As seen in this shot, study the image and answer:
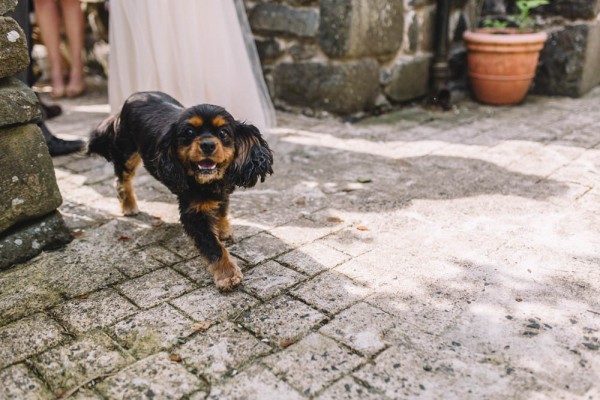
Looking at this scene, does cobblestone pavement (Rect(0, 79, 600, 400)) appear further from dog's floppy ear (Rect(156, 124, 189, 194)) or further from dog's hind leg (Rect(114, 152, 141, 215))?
dog's floppy ear (Rect(156, 124, 189, 194))

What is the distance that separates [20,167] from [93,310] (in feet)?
2.73

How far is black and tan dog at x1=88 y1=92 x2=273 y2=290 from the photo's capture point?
242 cm

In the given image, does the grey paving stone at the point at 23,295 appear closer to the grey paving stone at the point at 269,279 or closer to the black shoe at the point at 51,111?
the grey paving stone at the point at 269,279

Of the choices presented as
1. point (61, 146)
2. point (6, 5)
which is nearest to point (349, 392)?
point (6, 5)

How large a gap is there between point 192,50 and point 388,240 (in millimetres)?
2363

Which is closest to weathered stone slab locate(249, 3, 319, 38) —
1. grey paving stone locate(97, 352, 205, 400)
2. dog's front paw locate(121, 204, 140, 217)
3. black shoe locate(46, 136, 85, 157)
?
black shoe locate(46, 136, 85, 157)

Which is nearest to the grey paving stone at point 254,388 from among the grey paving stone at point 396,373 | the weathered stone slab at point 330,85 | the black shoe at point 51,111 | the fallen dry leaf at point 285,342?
the fallen dry leaf at point 285,342

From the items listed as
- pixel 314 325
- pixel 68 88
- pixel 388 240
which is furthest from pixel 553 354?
pixel 68 88

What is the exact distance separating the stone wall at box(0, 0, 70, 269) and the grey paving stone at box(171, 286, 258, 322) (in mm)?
920

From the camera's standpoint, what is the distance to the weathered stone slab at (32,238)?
266cm

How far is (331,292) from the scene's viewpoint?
241 centimetres

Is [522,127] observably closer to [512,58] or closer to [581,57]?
[512,58]

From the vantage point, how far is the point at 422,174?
3.79 m

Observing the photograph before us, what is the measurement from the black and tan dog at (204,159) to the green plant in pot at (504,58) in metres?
3.55
